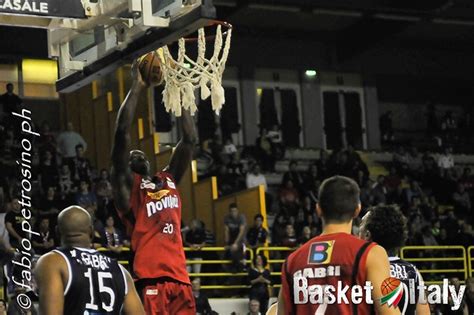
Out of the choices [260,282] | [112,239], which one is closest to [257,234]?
[260,282]

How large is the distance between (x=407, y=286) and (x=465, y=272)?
15229 mm

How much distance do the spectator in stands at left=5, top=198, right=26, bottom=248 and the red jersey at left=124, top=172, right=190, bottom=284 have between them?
7.25 meters

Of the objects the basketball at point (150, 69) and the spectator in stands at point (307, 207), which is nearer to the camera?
the basketball at point (150, 69)

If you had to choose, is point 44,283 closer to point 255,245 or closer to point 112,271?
point 112,271

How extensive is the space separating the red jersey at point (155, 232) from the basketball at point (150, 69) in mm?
783

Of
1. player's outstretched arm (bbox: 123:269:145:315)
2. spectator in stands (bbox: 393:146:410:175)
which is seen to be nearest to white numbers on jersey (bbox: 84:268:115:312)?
player's outstretched arm (bbox: 123:269:145:315)

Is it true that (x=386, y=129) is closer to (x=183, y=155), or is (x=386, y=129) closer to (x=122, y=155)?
(x=183, y=155)

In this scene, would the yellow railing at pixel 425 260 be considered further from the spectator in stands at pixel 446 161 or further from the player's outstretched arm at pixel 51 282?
the player's outstretched arm at pixel 51 282

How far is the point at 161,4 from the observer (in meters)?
8.46

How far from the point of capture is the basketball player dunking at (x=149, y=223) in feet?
28.1

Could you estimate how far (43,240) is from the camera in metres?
16.6

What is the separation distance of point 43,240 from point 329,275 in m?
11.3

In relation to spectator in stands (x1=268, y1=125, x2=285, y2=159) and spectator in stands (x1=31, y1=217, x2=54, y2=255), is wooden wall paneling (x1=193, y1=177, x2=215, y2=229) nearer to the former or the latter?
spectator in stands (x1=268, y1=125, x2=285, y2=159)

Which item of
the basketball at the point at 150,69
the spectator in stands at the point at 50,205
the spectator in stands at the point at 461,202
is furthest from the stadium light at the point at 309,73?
the basketball at the point at 150,69
